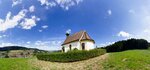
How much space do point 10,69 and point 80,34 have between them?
3587 centimetres

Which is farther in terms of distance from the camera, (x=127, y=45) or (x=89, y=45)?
(x=127, y=45)

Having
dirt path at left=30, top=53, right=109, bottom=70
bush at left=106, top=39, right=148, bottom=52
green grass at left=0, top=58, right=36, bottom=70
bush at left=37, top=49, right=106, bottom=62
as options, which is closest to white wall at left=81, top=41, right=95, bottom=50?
bush at left=37, top=49, right=106, bottom=62

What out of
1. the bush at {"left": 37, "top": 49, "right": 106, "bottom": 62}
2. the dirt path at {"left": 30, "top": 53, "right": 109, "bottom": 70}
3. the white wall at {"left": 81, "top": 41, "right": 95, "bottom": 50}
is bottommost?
the dirt path at {"left": 30, "top": 53, "right": 109, "bottom": 70}

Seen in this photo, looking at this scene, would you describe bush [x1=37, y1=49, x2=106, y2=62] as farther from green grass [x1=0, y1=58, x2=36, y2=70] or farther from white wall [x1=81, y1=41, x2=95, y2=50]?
green grass [x1=0, y1=58, x2=36, y2=70]

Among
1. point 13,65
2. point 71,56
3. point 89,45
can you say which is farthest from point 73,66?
point 89,45

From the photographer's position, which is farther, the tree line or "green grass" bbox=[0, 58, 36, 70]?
the tree line

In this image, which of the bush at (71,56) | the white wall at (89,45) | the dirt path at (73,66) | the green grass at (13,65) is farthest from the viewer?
the white wall at (89,45)

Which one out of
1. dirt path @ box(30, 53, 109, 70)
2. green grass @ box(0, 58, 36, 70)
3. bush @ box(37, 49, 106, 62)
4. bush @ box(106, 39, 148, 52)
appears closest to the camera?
green grass @ box(0, 58, 36, 70)

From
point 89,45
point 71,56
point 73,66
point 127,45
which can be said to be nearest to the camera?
point 73,66

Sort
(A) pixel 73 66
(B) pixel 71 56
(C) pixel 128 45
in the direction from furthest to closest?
(C) pixel 128 45
(B) pixel 71 56
(A) pixel 73 66

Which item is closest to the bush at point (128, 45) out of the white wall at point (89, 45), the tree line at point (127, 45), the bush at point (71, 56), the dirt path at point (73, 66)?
the tree line at point (127, 45)

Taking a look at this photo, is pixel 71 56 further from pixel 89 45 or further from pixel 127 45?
pixel 127 45

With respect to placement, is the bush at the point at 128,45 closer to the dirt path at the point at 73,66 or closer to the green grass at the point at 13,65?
the dirt path at the point at 73,66

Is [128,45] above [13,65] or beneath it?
above
